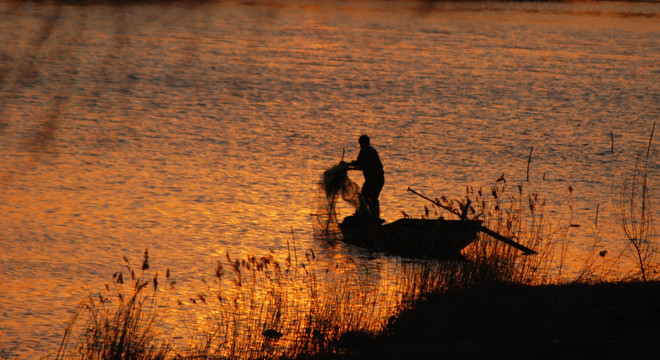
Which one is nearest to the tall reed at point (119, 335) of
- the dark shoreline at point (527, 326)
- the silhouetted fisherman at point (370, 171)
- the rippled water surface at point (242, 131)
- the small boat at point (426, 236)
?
the rippled water surface at point (242, 131)

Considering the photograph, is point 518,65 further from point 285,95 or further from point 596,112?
point 285,95

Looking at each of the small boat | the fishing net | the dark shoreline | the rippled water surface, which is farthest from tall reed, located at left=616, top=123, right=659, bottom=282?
the fishing net

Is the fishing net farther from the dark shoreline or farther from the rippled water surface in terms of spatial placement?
the dark shoreline

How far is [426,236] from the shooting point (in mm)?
10008

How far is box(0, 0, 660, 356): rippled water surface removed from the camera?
8570mm

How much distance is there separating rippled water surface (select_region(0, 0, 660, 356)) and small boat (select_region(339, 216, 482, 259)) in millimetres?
931

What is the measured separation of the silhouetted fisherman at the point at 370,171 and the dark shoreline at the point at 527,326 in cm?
356

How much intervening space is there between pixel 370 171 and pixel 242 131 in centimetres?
1097

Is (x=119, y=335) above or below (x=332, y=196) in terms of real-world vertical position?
below

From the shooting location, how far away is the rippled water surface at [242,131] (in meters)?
8.57

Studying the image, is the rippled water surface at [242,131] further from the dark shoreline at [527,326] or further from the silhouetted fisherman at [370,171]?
the dark shoreline at [527,326]

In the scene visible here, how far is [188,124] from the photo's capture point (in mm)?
23109

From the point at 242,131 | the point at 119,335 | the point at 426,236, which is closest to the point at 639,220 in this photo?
the point at 426,236

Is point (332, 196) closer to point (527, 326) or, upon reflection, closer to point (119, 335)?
point (119, 335)
